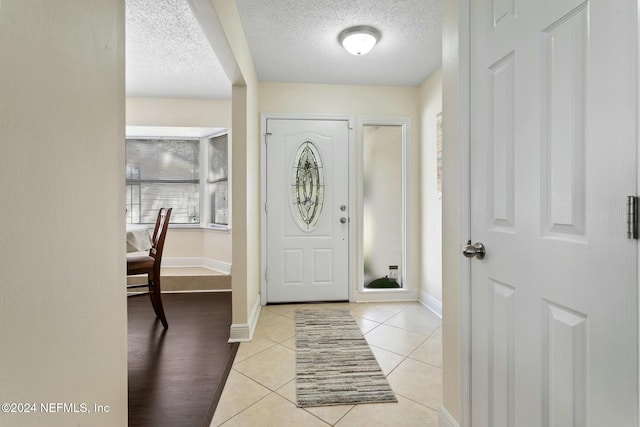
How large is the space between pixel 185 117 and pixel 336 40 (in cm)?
241

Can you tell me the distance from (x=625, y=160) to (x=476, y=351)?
0.85 meters

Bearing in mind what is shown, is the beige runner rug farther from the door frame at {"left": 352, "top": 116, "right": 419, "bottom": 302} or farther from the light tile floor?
the door frame at {"left": 352, "top": 116, "right": 419, "bottom": 302}

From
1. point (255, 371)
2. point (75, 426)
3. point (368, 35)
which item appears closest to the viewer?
point (75, 426)

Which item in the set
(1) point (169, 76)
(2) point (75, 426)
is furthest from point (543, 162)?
(1) point (169, 76)

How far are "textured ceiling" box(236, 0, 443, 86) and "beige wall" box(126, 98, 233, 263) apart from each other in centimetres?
109

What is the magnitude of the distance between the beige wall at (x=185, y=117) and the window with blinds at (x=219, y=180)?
222 millimetres

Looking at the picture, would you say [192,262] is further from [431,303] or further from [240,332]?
[431,303]

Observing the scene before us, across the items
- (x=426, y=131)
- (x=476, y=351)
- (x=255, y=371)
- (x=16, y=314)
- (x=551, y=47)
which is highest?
(x=426, y=131)

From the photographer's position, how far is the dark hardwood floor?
164 centimetres

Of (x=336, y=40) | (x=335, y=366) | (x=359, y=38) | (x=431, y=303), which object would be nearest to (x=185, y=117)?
(x=336, y=40)

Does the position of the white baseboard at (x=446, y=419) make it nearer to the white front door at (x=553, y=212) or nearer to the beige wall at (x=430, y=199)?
the white front door at (x=553, y=212)

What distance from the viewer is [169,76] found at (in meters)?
3.32

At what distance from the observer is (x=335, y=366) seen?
2082 mm

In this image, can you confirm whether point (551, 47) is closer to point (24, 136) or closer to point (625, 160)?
point (625, 160)
